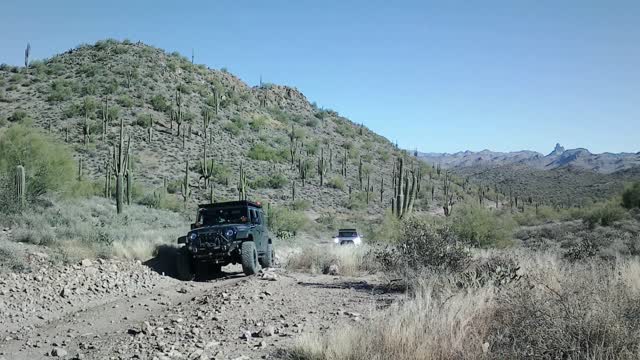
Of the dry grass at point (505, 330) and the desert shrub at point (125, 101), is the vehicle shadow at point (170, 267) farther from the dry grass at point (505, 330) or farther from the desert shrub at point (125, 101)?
the desert shrub at point (125, 101)

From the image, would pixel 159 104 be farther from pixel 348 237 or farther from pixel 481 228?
pixel 481 228

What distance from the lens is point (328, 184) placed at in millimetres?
61750

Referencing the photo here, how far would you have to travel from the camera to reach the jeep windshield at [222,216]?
53.6 ft

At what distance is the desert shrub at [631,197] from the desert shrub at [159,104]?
43802 mm

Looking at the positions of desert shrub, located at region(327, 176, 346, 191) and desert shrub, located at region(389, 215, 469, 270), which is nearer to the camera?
desert shrub, located at region(389, 215, 469, 270)

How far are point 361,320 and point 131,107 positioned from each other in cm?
5397

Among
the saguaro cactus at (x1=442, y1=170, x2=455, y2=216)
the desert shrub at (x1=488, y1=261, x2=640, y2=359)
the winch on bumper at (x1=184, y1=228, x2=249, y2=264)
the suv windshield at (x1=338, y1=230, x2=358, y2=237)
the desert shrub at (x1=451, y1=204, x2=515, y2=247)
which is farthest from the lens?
the saguaro cactus at (x1=442, y1=170, x2=455, y2=216)

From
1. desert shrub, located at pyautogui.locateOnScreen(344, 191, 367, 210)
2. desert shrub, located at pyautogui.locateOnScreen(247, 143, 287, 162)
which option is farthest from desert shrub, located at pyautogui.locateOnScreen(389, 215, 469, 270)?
desert shrub, located at pyautogui.locateOnScreen(247, 143, 287, 162)

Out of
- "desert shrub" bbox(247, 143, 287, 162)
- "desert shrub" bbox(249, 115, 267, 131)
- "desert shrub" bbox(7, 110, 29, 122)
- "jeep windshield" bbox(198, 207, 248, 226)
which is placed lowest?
"jeep windshield" bbox(198, 207, 248, 226)

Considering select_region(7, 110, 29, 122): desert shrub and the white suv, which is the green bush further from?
select_region(7, 110, 29, 122): desert shrub

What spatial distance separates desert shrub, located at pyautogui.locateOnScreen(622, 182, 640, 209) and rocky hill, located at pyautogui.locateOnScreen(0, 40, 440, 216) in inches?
904

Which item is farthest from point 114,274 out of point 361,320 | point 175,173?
point 175,173

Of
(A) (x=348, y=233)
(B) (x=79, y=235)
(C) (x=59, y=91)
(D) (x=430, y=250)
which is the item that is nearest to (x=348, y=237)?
(A) (x=348, y=233)

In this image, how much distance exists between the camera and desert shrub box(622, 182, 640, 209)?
1634 inches
